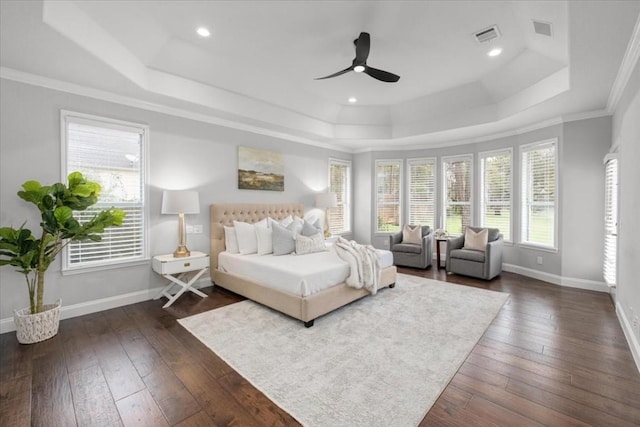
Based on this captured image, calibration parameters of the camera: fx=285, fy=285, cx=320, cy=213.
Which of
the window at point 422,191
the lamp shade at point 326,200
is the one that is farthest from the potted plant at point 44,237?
the window at point 422,191

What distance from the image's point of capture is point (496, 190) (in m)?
5.83

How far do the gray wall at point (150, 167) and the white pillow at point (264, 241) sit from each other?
36.7 inches

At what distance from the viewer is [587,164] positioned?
4.39 m

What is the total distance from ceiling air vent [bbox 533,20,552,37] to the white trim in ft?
2.19

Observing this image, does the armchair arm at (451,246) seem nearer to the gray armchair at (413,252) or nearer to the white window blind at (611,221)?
the gray armchair at (413,252)

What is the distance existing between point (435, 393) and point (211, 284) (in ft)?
12.3

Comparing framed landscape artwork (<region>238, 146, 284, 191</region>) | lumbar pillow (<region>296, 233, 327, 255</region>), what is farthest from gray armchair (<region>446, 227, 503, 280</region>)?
framed landscape artwork (<region>238, 146, 284, 191</region>)

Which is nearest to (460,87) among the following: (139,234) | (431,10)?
(431,10)

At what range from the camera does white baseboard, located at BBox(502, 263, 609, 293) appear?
Answer: 4.31 m

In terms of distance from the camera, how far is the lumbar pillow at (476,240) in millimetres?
5234

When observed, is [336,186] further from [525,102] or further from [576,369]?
[576,369]

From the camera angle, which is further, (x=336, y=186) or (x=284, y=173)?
(x=336, y=186)

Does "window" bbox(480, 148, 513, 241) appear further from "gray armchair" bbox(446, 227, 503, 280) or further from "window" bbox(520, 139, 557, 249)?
"gray armchair" bbox(446, 227, 503, 280)

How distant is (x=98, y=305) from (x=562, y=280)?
6.83m
